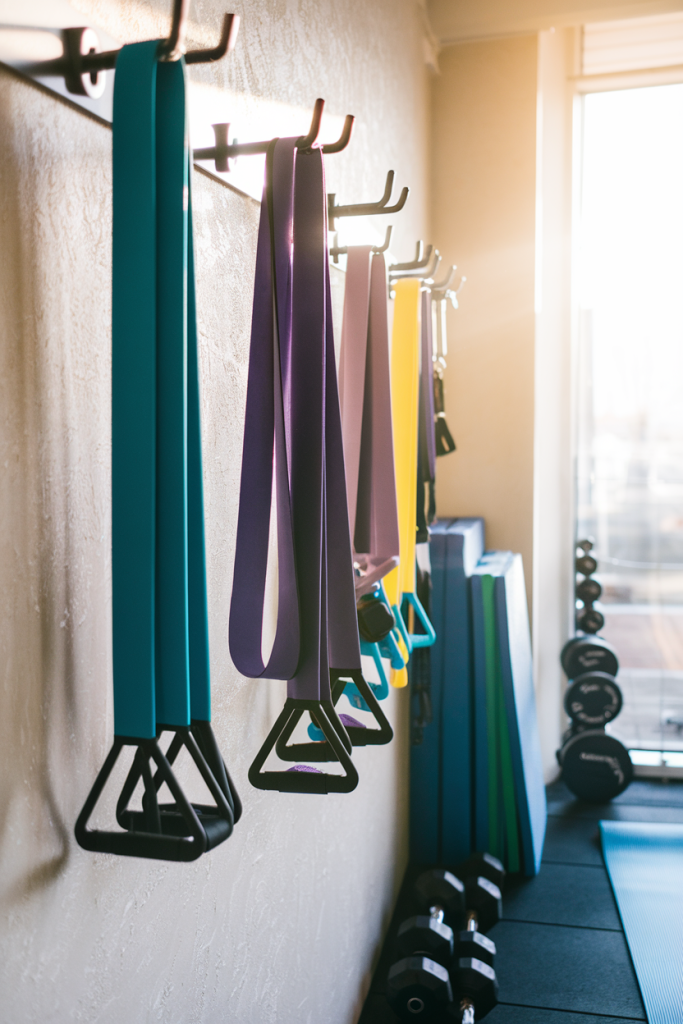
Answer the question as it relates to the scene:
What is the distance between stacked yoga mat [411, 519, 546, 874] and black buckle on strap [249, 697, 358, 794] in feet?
5.87

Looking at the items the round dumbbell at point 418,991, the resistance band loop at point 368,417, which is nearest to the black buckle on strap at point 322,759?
the resistance band loop at point 368,417

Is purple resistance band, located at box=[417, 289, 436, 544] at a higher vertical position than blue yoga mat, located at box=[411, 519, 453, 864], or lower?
higher

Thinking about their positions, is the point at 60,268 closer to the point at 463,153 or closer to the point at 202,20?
the point at 202,20

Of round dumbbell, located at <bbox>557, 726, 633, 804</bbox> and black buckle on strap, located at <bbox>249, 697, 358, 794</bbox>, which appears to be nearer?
black buckle on strap, located at <bbox>249, 697, 358, 794</bbox>

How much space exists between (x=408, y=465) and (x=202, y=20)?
81cm

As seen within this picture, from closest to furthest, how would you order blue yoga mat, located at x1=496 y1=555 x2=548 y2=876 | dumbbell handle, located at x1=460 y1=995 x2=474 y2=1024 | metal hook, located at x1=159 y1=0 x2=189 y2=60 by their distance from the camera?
1. metal hook, located at x1=159 y1=0 x2=189 y2=60
2. dumbbell handle, located at x1=460 y1=995 x2=474 y2=1024
3. blue yoga mat, located at x1=496 y1=555 x2=548 y2=876

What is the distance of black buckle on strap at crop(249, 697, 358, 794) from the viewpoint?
916 millimetres

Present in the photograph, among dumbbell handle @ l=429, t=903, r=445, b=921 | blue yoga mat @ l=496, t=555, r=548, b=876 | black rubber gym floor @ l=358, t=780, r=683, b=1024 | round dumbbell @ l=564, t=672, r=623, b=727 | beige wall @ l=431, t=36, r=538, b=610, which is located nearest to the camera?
black rubber gym floor @ l=358, t=780, r=683, b=1024

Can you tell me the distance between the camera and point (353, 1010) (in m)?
1.99

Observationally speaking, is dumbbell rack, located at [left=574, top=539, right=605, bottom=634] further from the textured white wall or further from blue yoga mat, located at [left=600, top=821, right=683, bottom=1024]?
the textured white wall

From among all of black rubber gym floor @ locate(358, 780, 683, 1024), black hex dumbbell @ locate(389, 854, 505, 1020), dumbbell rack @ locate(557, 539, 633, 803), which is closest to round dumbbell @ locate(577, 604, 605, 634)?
dumbbell rack @ locate(557, 539, 633, 803)

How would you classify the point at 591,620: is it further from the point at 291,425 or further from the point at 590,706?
the point at 291,425

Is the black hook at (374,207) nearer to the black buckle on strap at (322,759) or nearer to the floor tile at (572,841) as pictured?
the black buckle on strap at (322,759)

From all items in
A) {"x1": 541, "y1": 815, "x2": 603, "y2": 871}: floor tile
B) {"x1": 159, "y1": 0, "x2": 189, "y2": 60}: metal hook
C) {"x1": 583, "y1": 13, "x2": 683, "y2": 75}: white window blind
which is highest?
{"x1": 583, "y1": 13, "x2": 683, "y2": 75}: white window blind
